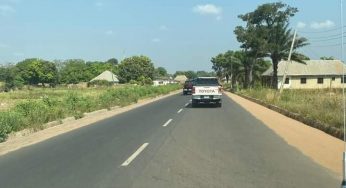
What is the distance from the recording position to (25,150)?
13.0m

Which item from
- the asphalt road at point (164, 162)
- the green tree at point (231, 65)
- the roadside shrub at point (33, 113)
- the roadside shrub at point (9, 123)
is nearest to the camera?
the asphalt road at point (164, 162)

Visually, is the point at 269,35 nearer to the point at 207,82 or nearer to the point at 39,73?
the point at 207,82

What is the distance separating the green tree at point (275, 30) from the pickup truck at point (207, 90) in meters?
31.0

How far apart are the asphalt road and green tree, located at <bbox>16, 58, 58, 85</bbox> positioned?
116 metres

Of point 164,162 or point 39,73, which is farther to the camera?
point 39,73

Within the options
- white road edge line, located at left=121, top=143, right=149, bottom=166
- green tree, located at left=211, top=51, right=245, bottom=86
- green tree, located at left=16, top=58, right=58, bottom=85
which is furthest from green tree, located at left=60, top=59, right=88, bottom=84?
white road edge line, located at left=121, top=143, right=149, bottom=166

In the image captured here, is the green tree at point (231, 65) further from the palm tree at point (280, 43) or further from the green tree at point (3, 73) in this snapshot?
the green tree at point (3, 73)

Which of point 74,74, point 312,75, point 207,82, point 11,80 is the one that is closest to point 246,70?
point 312,75

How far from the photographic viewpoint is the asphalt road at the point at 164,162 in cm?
838

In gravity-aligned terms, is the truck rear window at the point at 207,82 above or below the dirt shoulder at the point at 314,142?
above

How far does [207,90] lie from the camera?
32.7 metres

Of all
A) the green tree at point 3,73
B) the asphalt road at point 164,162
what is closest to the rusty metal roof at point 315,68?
the asphalt road at point 164,162

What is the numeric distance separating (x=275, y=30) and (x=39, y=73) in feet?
266

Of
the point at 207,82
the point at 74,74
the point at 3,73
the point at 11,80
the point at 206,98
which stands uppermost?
the point at 3,73
